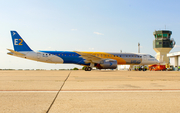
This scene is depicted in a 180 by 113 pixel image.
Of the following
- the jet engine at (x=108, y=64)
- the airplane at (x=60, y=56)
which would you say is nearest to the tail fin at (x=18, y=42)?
the airplane at (x=60, y=56)

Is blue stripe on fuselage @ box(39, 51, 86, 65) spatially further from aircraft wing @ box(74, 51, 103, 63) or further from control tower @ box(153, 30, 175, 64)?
control tower @ box(153, 30, 175, 64)

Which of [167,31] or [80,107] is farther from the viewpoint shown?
[167,31]

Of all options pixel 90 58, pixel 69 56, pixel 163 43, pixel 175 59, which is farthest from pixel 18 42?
pixel 163 43

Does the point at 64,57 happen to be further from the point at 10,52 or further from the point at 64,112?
the point at 64,112

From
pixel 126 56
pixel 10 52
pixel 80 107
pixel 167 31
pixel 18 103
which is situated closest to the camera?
pixel 80 107

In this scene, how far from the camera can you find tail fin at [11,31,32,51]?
26875 mm

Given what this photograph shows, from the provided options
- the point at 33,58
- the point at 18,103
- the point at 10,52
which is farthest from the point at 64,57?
the point at 18,103

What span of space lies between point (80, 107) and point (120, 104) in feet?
3.72

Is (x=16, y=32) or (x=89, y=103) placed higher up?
(x=16, y=32)

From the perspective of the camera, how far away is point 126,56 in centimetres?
3002

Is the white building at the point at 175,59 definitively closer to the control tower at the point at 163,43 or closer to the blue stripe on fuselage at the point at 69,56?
the control tower at the point at 163,43

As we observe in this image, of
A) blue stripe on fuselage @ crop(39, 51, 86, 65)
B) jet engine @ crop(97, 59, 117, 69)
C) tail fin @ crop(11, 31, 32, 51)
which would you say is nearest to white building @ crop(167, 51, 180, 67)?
jet engine @ crop(97, 59, 117, 69)

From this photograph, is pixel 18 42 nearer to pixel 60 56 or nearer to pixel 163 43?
pixel 60 56

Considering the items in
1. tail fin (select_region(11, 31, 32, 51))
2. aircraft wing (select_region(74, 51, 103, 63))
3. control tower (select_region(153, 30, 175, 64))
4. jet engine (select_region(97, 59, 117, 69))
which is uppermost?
control tower (select_region(153, 30, 175, 64))
